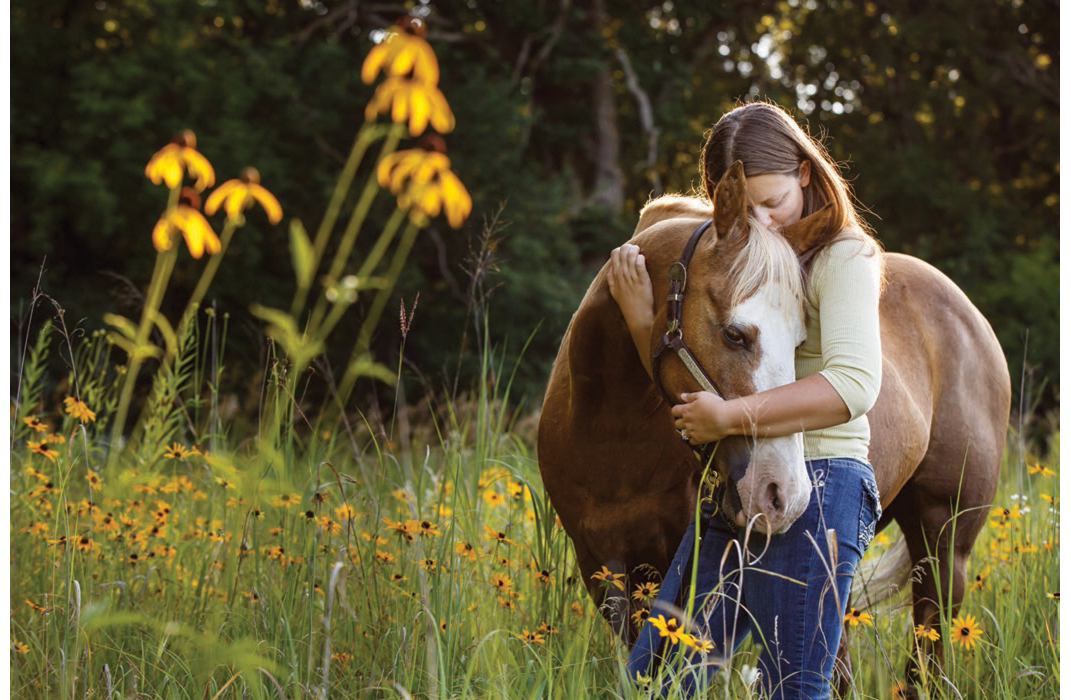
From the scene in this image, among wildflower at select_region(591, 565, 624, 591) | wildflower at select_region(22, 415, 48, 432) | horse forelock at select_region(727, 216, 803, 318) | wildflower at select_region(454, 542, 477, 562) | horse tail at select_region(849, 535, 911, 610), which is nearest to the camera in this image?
horse forelock at select_region(727, 216, 803, 318)

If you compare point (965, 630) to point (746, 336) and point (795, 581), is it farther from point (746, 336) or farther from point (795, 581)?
point (746, 336)

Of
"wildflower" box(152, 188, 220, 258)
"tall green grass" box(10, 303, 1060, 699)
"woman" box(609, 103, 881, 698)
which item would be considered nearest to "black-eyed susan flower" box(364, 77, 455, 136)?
"wildflower" box(152, 188, 220, 258)

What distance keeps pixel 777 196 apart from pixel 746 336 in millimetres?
Result: 480

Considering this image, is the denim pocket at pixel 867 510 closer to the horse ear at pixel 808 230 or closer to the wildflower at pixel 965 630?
the wildflower at pixel 965 630

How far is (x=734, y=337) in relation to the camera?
197 centimetres

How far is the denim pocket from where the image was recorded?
2131mm

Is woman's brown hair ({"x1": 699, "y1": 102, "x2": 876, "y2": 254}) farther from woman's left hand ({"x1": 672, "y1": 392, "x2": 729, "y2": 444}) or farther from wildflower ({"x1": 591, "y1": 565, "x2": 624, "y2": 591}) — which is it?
wildflower ({"x1": 591, "y1": 565, "x2": 624, "y2": 591})

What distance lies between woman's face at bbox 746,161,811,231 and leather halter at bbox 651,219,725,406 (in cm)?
18

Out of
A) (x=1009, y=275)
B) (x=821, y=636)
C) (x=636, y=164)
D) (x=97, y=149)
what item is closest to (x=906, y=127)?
(x=1009, y=275)

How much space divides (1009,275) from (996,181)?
1870mm

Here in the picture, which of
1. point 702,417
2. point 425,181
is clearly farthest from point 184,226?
point 702,417

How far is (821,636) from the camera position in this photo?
79.7 inches

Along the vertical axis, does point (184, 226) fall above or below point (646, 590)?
above

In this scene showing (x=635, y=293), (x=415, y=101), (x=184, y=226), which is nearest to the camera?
(x=415, y=101)
